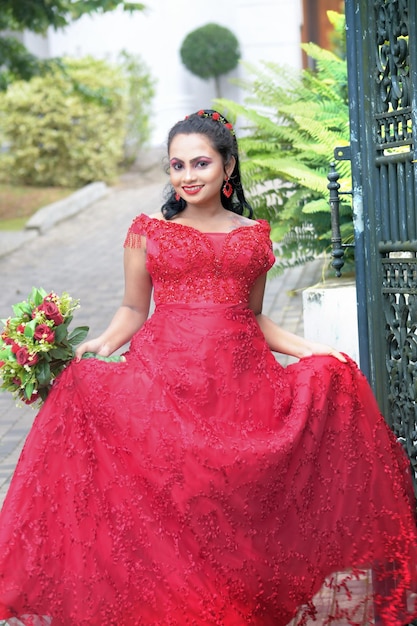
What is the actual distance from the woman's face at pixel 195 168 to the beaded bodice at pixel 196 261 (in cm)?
13

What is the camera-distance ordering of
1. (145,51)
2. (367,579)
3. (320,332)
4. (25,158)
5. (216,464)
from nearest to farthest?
(216,464), (367,579), (320,332), (25,158), (145,51)

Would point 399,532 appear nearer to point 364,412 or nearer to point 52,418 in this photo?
point 364,412

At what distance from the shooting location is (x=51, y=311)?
394 cm

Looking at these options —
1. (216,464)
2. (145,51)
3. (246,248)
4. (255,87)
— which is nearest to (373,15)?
(246,248)

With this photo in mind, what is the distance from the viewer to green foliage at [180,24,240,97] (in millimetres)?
21016

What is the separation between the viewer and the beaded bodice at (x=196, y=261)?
4109 mm

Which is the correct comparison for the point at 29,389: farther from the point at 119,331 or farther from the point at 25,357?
the point at 119,331

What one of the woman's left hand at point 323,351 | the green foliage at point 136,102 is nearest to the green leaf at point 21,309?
the woman's left hand at point 323,351

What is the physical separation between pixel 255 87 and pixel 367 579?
5803mm

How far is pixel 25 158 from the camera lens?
18.3 meters

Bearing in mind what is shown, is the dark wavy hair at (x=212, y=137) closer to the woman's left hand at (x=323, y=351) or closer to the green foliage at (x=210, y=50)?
the woman's left hand at (x=323, y=351)

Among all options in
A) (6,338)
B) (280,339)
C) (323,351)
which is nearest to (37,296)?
(6,338)

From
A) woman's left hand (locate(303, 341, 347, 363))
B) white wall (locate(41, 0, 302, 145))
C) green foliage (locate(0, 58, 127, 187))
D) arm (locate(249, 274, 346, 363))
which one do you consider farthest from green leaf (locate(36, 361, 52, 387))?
white wall (locate(41, 0, 302, 145))

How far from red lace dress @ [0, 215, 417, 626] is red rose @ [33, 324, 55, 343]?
0.54 feet
